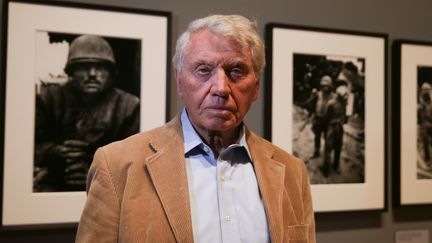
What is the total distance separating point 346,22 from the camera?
1.68m

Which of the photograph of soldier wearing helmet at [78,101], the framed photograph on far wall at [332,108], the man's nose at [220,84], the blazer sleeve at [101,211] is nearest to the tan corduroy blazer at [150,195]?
the blazer sleeve at [101,211]

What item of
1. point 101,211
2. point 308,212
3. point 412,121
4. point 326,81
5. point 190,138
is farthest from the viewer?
point 412,121

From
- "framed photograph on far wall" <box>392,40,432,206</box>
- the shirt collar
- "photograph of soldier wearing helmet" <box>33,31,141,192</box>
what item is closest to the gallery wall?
"framed photograph on far wall" <box>392,40,432,206</box>

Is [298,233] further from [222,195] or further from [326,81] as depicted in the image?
[326,81]

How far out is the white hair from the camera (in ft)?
3.08

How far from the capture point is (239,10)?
154 cm

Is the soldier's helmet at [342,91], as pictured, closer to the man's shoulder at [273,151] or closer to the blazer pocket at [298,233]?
the man's shoulder at [273,151]

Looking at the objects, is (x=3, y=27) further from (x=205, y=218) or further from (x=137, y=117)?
(x=205, y=218)

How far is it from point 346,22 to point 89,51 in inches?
37.8

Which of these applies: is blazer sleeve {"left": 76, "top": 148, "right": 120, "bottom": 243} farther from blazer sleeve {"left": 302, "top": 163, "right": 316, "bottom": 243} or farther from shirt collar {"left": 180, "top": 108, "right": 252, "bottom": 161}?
blazer sleeve {"left": 302, "top": 163, "right": 316, "bottom": 243}

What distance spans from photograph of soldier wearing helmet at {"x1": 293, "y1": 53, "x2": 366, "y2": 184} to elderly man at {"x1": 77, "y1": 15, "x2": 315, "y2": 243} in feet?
1.90

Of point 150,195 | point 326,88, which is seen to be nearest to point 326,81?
point 326,88

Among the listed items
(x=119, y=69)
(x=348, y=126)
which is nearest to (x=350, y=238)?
(x=348, y=126)

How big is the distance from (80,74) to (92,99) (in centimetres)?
8
